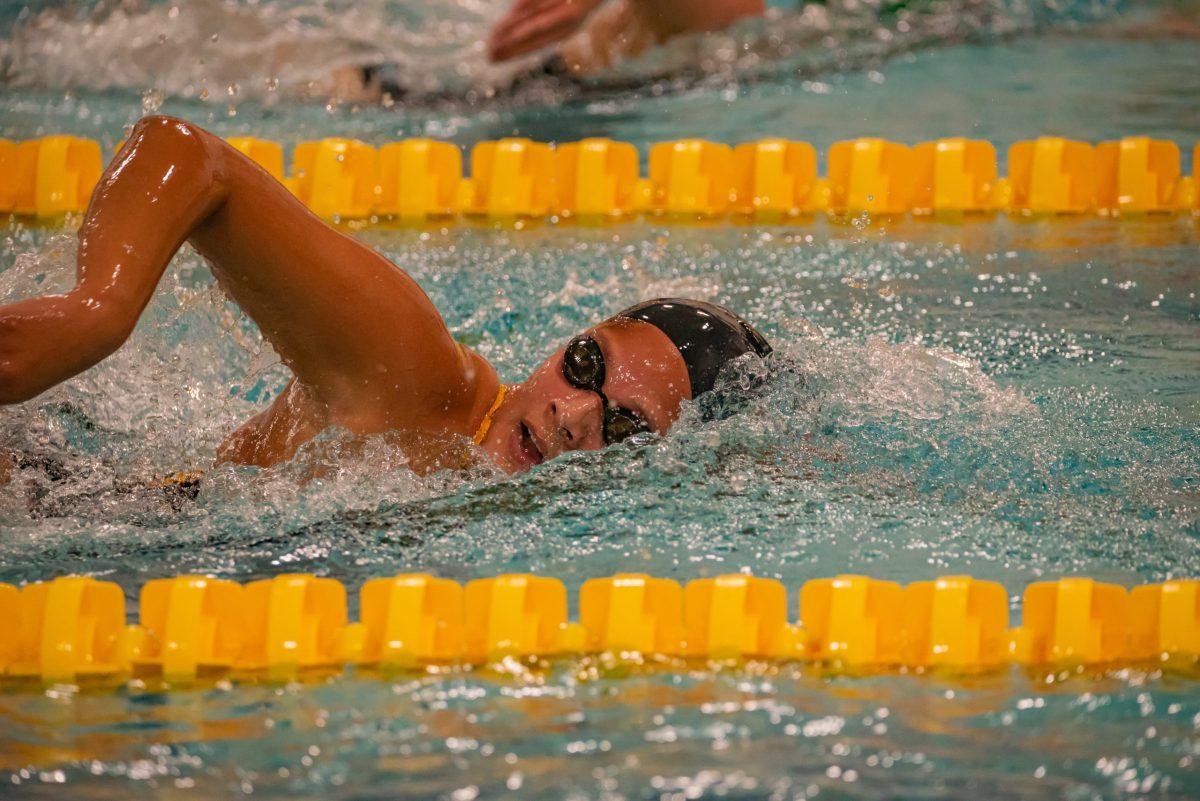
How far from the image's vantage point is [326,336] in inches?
91.8

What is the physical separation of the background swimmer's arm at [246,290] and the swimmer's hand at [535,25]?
111 inches

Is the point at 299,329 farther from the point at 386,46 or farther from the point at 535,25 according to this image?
the point at 386,46

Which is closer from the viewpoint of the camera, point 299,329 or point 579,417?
point 299,329

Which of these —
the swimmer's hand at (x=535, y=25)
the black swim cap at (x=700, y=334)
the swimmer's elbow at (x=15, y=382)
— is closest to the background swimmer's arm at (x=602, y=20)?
the swimmer's hand at (x=535, y=25)

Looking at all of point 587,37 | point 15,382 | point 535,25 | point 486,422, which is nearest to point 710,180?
point 535,25

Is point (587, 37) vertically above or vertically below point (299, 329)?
above

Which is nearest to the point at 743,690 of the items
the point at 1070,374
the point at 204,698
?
the point at 204,698

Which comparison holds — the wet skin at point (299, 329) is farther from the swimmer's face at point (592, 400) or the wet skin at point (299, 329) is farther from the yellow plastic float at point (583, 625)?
the yellow plastic float at point (583, 625)

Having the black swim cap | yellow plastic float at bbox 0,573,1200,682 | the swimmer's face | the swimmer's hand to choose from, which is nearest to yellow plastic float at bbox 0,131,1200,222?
the swimmer's hand

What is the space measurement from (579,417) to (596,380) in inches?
2.9

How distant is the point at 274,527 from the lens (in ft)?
8.04

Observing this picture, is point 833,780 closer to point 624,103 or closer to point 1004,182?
point 1004,182

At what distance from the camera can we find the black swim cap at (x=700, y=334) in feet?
8.54

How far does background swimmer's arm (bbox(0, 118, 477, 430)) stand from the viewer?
1918mm
